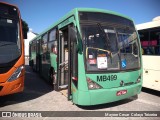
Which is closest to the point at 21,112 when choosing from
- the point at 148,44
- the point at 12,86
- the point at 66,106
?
the point at 12,86

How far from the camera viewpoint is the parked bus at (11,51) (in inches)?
226

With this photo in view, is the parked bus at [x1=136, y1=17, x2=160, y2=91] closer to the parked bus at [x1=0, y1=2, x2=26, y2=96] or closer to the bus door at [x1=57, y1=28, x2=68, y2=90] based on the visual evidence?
the bus door at [x1=57, y1=28, x2=68, y2=90]

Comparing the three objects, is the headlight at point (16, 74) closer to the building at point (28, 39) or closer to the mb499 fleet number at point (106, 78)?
the mb499 fleet number at point (106, 78)

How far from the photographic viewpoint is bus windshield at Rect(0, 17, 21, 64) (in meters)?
5.79

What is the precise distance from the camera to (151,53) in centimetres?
763

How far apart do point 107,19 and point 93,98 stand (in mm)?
2401

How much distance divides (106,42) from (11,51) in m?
2.92

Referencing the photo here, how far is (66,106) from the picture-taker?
244 inches

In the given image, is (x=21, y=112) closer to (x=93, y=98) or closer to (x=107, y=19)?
(x=93, y=98)

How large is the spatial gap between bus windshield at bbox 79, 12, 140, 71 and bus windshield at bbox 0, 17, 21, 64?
227 cm

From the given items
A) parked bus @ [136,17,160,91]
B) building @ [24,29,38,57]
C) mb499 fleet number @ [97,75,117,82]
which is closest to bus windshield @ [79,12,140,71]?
mb499 fleet number @ [97,75,117,82]

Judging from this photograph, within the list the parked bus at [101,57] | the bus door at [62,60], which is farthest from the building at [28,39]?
the parked bus at [101,57]

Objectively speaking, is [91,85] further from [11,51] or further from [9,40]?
[9,40]

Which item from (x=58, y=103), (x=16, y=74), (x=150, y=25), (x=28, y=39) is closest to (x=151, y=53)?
(x=150, y=25)
